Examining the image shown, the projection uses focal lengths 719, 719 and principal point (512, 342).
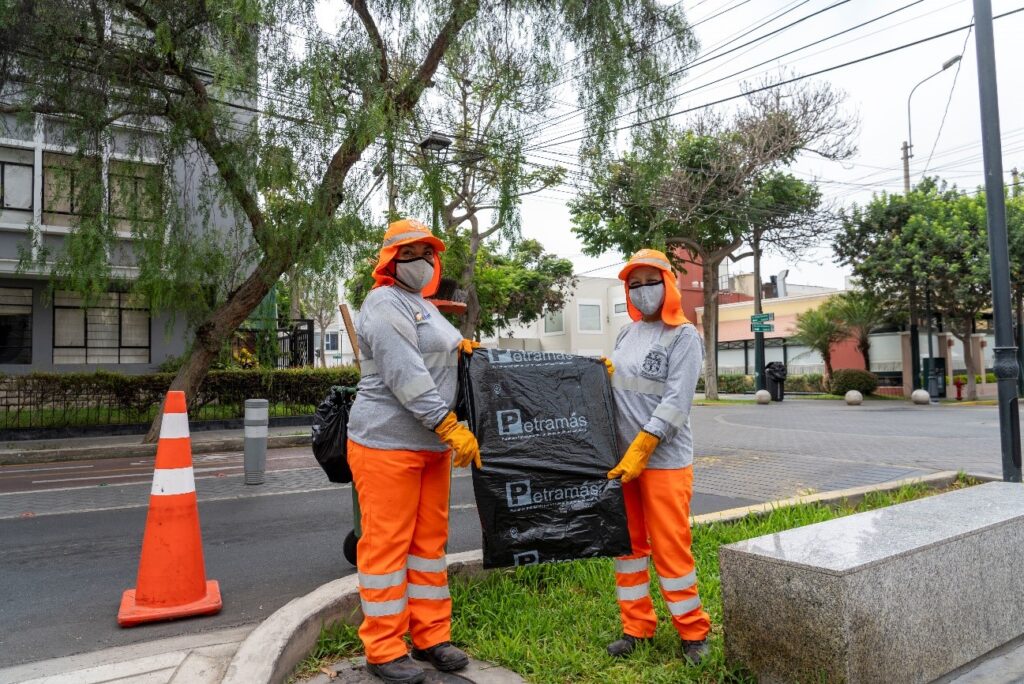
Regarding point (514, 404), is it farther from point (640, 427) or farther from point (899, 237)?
point (899, 237)

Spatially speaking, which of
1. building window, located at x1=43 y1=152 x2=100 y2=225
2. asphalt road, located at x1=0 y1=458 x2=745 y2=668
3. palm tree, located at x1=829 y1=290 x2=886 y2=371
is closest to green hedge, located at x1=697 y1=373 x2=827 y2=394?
palm tree, located at x1=829 y1=290 x2=886 y2=371

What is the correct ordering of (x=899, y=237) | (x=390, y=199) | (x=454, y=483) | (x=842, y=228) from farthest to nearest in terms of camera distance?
(x=842, y=228)
(x=899, y=237)
(x=390, y=199)
(x=454, y=483)

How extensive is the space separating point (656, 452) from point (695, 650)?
2.87 ft

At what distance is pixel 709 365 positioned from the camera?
92.0 feet

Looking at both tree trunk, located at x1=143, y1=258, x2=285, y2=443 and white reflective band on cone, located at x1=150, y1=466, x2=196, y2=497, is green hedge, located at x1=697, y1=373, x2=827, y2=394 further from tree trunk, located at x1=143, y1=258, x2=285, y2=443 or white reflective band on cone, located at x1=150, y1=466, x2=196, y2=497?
white reflective band on cone, located at x1=150, y1=466, x2=196, y2=497

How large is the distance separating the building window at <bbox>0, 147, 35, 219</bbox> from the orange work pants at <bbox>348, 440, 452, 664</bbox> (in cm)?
1631

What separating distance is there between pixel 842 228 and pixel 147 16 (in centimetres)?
2508

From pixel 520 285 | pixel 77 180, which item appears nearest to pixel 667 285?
pixel 77 180

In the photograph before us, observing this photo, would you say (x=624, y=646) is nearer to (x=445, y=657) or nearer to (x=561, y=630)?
(x=561, y=630)

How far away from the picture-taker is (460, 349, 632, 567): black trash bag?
124 inches

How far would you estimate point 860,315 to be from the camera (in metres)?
30.4

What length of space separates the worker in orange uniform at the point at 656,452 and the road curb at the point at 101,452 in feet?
29.1

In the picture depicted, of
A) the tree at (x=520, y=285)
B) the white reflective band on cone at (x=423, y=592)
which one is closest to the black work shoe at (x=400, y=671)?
the white reflective band on cone at (x=423, y=592)

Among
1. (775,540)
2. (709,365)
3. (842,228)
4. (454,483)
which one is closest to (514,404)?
(775,540)
